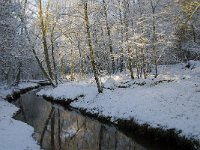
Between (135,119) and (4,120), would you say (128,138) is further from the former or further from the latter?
(4,120)

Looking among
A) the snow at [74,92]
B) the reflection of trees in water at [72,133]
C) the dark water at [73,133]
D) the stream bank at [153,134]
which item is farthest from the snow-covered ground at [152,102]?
the reflection of trees in water at [72,133]

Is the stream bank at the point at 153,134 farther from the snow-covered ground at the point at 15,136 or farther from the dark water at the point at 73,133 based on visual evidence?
the snow-covered ground at the point at 15,136

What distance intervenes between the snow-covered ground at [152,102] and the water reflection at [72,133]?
144 centimetres

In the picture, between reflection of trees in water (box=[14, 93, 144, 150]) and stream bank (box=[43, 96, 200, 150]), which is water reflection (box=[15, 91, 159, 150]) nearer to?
reflection of trees in water (box=[14, 93, 144, 150])

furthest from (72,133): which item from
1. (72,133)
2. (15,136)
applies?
(15,136)

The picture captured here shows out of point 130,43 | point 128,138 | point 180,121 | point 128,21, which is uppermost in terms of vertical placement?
point 128,21

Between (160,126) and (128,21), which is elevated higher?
(128,21)

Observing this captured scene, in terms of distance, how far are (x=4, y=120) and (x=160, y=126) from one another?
10.1 meters

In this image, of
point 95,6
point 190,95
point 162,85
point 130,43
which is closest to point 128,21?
point 130,43

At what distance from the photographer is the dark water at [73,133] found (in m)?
16.7

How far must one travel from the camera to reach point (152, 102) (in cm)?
2091

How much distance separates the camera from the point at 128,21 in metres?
34.4

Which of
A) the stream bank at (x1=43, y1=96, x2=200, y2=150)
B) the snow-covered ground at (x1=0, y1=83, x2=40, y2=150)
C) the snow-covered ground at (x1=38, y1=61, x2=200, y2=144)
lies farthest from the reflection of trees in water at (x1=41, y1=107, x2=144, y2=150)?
the snow-covered ground at (x1=38, y1=61, x2=200, y2=144)

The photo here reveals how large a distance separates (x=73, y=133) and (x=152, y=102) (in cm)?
567
